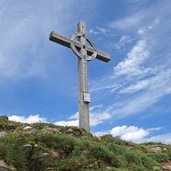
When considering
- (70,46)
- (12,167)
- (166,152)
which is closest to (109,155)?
(12,167)

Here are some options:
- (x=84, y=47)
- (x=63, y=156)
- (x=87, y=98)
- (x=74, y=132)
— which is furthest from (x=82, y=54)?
(x=63, y=156)

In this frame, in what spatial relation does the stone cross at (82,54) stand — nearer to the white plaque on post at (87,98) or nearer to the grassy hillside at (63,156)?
the white plaque on post at (87,98)

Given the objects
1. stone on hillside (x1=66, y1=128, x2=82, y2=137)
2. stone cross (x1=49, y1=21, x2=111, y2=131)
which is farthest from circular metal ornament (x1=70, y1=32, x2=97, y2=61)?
stone on hillside (x1=66, y1=128, x2=82, y2=137)

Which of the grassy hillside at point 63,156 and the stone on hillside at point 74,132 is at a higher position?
the stone on hillside at point 74,132

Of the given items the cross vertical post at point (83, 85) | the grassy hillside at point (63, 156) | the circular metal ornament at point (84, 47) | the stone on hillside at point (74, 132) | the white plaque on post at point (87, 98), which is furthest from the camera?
the circular metal ornament at point (84, 47)

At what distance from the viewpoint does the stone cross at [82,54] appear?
46.1 feet

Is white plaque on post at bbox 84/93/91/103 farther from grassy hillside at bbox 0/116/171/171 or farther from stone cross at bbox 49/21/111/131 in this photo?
grassy hillside at bbox 0/116/171/171

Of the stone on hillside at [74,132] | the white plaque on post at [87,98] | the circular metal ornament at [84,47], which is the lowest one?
the stone on hillside at [74,132]

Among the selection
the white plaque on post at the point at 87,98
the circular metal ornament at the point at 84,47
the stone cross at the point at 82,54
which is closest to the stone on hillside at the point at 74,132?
the stone cross at the point at 82,54

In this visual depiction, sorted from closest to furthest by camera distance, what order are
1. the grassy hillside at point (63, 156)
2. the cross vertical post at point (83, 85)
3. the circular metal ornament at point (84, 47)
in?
1. the grassy hillside at point (63, 156)
2. the cross vertical post at point (83, 85)
3. the circular metal ornament at point (84, 47)

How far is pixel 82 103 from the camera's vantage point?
14.1m

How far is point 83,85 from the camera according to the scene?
14.5 metres

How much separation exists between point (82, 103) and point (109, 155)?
18.0ft

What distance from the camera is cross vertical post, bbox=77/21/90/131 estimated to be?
14.0 metres
